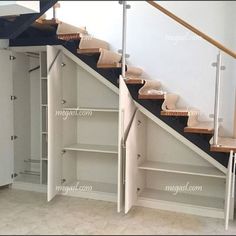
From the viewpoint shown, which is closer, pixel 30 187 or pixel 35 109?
pixel 30 187

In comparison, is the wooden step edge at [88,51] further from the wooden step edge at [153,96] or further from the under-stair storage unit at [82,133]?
the wooden step edge at [153,96]

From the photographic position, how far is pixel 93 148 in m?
3.80

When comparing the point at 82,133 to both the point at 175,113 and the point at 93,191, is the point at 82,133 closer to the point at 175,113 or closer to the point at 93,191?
the point at 93,191

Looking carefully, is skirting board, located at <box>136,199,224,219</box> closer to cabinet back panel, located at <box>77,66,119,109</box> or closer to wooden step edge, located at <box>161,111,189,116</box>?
wooden step edge, located at <box>161,111,189,116</box>

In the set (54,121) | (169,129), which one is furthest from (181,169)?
(54,121)

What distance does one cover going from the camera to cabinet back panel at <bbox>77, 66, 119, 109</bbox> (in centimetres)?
402

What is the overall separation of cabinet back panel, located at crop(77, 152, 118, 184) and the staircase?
1134 millimetres

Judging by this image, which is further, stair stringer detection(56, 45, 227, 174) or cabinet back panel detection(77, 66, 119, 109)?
cabinet back panel detection(77, 66, 119, 109)

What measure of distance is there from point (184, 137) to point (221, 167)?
0.51 m

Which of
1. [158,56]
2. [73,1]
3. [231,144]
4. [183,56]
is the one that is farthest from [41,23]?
[231,144]

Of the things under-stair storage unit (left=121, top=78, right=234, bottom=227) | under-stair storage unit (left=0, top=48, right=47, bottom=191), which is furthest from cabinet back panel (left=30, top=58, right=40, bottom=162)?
under-stair storage unit (left=121, top=78, right=234, bottom=227)

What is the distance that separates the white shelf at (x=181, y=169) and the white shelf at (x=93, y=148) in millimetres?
436

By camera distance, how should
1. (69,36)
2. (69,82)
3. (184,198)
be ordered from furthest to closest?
(69,82)
(184,198)
(69,36)

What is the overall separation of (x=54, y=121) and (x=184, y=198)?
1.79 m
